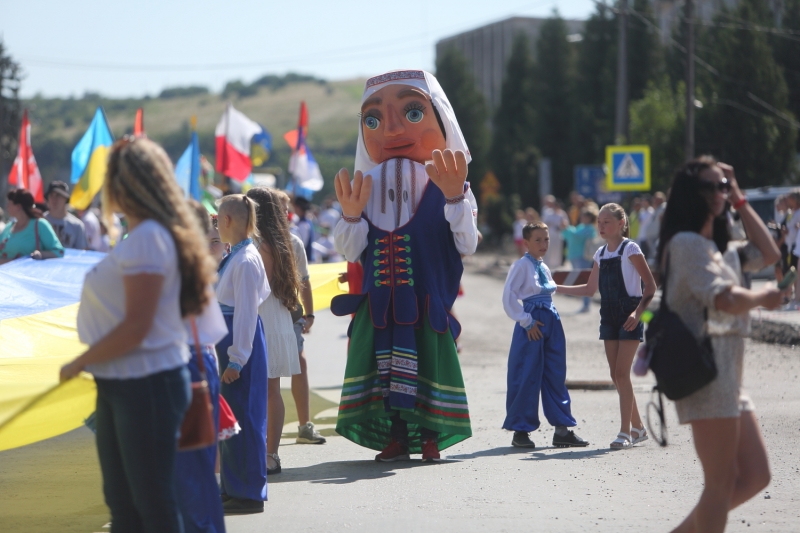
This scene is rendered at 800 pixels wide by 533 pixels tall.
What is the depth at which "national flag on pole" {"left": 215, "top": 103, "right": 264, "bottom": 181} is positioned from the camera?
1927 cm

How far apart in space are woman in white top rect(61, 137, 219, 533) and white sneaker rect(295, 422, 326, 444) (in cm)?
434

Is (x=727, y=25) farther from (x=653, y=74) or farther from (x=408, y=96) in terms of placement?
(x=408, y=96)

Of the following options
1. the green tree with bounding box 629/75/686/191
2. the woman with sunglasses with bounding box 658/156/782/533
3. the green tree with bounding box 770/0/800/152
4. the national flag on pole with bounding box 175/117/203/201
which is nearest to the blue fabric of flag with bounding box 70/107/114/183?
the national flag on pole with bounding box 175/117/203/201

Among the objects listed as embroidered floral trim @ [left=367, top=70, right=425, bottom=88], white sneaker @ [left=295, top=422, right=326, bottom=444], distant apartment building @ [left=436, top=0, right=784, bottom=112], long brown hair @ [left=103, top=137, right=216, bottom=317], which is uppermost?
distant apartment building @ [left=436, top=0, right=784, bottom=112]

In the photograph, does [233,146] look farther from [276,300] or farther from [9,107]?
[9,107]

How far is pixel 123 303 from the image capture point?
3.86 metres

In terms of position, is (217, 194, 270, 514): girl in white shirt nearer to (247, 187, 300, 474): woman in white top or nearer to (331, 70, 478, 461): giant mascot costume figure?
(247, 187, 300, 474): woman in white top

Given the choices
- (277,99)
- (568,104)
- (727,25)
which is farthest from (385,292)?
(277,99)

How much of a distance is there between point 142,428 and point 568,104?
150ft

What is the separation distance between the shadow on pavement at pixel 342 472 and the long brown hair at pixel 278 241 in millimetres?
1104

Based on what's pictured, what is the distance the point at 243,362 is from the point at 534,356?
9.53 ft

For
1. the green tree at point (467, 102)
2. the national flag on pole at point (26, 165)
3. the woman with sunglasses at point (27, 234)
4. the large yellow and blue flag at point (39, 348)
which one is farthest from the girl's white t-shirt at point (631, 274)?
the green tree at point (467, 102)

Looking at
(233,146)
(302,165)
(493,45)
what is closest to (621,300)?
(302,165)

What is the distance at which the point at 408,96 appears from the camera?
8039 millimetres
